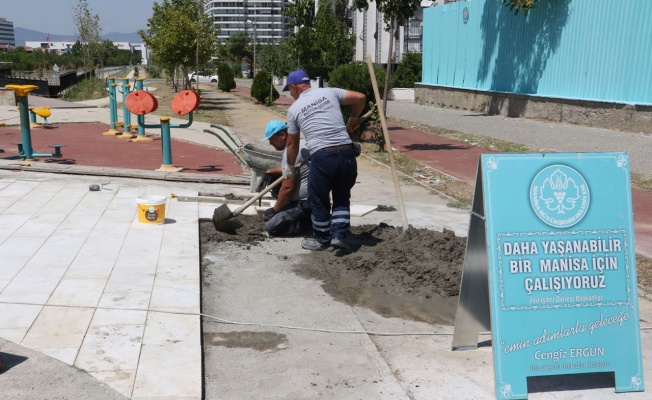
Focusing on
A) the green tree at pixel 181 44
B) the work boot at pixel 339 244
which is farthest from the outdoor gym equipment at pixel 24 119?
the green tree at pixel 181 44

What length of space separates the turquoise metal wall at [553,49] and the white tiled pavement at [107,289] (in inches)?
592

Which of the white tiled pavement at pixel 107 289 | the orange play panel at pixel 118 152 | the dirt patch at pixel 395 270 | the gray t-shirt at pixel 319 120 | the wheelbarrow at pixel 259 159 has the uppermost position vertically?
the gray t-shirt at pixel 319 120

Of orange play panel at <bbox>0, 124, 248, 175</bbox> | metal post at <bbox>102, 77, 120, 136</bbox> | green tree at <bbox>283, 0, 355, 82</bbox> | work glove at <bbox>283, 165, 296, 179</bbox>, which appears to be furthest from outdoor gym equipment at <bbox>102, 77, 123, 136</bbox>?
green tree at <bbox>283, 0, 355, 82</bbox>

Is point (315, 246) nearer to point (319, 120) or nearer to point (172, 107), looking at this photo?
point (319, 120)

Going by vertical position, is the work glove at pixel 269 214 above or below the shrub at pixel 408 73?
below

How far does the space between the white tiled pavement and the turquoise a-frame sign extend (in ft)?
5.79

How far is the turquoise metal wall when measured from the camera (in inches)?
761

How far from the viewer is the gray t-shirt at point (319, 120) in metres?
6.46

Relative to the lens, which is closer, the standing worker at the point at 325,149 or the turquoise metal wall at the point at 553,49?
the standing worker at the point at 325,149

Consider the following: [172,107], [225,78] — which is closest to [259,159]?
[172,107]

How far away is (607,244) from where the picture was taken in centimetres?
410

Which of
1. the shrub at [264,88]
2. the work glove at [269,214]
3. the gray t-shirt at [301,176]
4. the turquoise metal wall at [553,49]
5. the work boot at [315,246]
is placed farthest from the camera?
the shrub at [264,88]

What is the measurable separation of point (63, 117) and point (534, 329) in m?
21.1

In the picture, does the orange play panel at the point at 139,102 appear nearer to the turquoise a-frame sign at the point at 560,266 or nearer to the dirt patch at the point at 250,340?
the dirt patch at the point at 250,340
